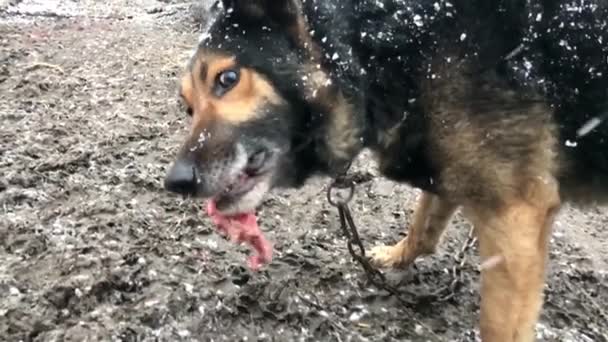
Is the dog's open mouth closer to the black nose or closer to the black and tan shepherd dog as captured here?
the black and tan shepherd dog

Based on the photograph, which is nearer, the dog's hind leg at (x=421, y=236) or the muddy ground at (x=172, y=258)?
the muddy ground at (x=172, y=258)

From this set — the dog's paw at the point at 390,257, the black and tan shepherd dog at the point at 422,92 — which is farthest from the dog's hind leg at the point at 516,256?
the dog's paw at the point at 390,257

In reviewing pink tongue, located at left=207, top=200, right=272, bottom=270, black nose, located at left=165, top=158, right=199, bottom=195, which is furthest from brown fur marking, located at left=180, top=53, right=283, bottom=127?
pink tongue, located at left=207, top=200, right=272, bottom=270

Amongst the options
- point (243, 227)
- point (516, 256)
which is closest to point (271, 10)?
point (243, 227)

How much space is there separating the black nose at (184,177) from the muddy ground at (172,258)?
0.80 metres

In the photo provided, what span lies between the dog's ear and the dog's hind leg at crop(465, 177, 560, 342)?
36.6 inches

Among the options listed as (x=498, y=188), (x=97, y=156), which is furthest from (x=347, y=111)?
(x=97, y=156)

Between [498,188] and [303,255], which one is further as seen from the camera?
[303,255]

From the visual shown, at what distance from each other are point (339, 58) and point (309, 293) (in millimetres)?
1209

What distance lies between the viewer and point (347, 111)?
2.84 meters

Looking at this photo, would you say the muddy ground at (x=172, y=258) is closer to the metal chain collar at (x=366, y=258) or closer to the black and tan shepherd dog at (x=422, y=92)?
the metal chain collar at (x=366, y=258)

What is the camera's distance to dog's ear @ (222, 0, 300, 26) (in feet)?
A: 8.97

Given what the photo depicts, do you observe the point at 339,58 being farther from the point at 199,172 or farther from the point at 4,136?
the point at 4,136

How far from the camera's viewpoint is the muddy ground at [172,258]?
10.9 feet
